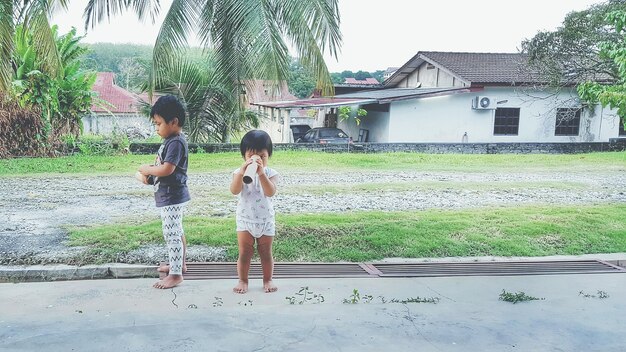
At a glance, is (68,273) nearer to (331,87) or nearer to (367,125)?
(331,87)

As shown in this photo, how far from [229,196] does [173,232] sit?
15.7ft

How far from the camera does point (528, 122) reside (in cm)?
2412

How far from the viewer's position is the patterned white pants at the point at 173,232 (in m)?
4.92

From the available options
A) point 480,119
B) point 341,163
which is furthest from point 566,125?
point 341,163

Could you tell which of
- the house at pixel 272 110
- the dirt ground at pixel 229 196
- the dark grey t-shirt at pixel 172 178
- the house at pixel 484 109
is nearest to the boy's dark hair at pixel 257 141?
the dark grey t-shirt at pixel 172 178

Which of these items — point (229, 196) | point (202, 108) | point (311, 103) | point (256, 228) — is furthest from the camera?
point (311, 103)

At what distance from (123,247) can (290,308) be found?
227 cm

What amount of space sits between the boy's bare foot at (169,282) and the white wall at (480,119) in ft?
62.0

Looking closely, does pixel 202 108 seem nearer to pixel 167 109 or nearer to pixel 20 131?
pixel 20 131

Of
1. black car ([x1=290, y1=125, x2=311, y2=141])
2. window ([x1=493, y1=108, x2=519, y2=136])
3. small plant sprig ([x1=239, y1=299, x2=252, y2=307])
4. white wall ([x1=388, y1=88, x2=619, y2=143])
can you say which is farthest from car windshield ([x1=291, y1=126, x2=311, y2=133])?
small plant sprig ([x1=239, y1=299, x2=252, y2=307])

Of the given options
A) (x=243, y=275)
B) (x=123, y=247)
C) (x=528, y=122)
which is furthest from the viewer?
(x=528, y=122)

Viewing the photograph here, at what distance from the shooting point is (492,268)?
19.9 feet

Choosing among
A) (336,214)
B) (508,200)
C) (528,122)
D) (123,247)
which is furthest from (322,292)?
(528,122)

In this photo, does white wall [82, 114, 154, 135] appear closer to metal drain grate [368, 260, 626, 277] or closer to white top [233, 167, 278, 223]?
metal drain grate [368, 260, 626, 277]
